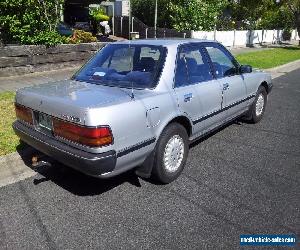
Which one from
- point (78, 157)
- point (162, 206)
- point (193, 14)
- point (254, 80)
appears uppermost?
point (193, 14)

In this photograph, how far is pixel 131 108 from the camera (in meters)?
3.68

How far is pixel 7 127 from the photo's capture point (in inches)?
231

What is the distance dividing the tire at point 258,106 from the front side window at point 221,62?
3.51 ft

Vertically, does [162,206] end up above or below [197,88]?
below

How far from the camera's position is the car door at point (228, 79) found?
5.30 metres

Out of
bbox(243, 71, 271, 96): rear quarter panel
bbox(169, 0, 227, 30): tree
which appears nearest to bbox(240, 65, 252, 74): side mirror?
bbox(243, 71, 271, 96): rear quarter panel

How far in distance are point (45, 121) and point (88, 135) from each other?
78 cm

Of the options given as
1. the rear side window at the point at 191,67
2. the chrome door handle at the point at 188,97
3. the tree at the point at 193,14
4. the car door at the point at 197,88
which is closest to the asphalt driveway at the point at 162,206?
the car door at the point at 197,88

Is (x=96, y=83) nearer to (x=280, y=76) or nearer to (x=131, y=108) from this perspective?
(x=131, y=108)

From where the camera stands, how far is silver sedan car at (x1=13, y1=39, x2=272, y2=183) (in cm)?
352

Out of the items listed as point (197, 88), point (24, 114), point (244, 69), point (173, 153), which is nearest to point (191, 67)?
point (197, 88)

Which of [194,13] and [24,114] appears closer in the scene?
[24,114]

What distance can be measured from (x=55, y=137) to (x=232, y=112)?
3015mm

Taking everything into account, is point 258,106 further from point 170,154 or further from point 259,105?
point 170,154
